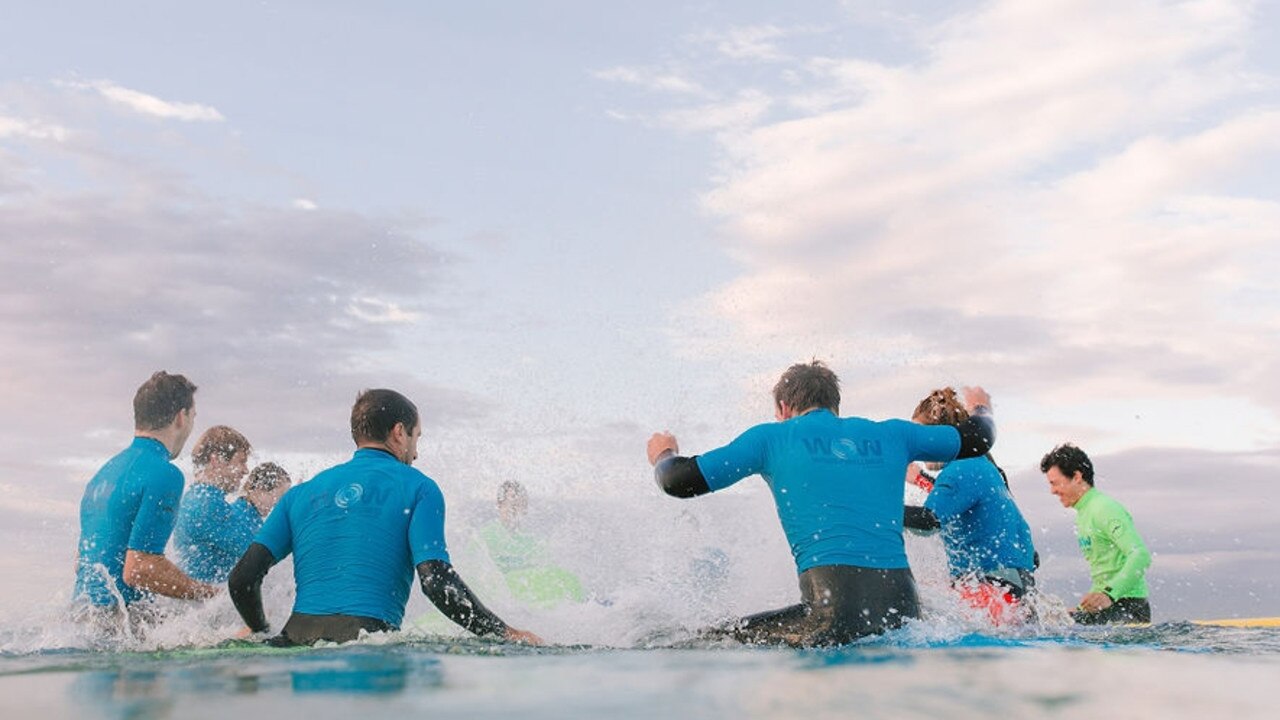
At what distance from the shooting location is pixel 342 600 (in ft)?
19.2

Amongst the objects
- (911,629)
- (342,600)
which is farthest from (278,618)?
(911,629)

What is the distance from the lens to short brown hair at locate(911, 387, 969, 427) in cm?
729

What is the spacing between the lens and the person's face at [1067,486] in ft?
35.7

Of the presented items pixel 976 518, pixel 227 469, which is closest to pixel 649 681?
pixel 976 518

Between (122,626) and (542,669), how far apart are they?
159 inches

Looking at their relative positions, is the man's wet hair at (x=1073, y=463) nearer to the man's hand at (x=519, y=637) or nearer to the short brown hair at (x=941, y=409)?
the short brown hair at (x=941, y=409)

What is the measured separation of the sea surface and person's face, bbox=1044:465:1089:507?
5.06 m

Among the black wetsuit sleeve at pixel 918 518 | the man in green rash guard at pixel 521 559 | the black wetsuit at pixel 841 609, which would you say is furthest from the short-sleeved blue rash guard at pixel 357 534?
the black wetsuit sleeve at pixel 918 518

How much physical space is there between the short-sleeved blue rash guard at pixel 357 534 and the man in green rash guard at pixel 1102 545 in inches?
283

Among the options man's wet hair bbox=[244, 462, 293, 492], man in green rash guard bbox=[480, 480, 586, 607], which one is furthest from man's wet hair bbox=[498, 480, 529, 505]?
man's wet hair bbox=[244, 462, 293, 492]

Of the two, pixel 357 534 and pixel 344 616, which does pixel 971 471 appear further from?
pixel 344 616

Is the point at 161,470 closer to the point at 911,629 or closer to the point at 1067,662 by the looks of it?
the point at 911,629

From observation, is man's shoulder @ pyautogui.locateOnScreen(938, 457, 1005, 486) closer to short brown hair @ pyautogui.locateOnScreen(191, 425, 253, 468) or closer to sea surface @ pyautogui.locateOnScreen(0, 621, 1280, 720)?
sea surface @ pyautogui.locateOnScreen(0, 621, 1280, 720)

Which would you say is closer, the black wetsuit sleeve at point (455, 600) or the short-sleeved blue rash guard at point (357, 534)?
the black wetsuit sleeve at point (455, 600)
